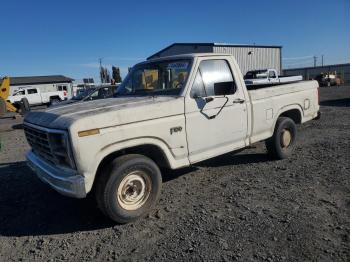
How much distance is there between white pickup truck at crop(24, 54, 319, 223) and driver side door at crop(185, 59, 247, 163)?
0.05ft

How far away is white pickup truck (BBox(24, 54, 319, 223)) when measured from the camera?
12.8 ft

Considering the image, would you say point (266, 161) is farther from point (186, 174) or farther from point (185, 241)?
point (185, 241)

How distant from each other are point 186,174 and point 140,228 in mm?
2072

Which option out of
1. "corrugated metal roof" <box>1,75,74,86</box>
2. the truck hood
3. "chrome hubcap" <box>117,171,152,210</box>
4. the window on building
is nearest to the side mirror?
the truck hood

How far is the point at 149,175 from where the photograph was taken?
442 cm

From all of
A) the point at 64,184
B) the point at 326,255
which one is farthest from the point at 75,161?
the point at 326,255

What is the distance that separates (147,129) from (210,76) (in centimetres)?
154

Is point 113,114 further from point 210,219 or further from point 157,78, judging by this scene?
point 210,219

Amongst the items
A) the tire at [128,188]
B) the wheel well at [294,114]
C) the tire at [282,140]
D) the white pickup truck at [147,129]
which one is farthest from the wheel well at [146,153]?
the wheel well at [294,114]

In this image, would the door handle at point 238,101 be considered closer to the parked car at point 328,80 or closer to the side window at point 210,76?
the side window at point 210,76

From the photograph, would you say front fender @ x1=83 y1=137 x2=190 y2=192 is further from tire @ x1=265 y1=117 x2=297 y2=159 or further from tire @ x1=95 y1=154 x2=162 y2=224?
tire @ x1=265 y1=117 x2=297 y2=159

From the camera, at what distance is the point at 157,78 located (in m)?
5.46

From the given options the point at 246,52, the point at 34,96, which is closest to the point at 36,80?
the point at 34,96

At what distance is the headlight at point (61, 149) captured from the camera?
12.4 ft
